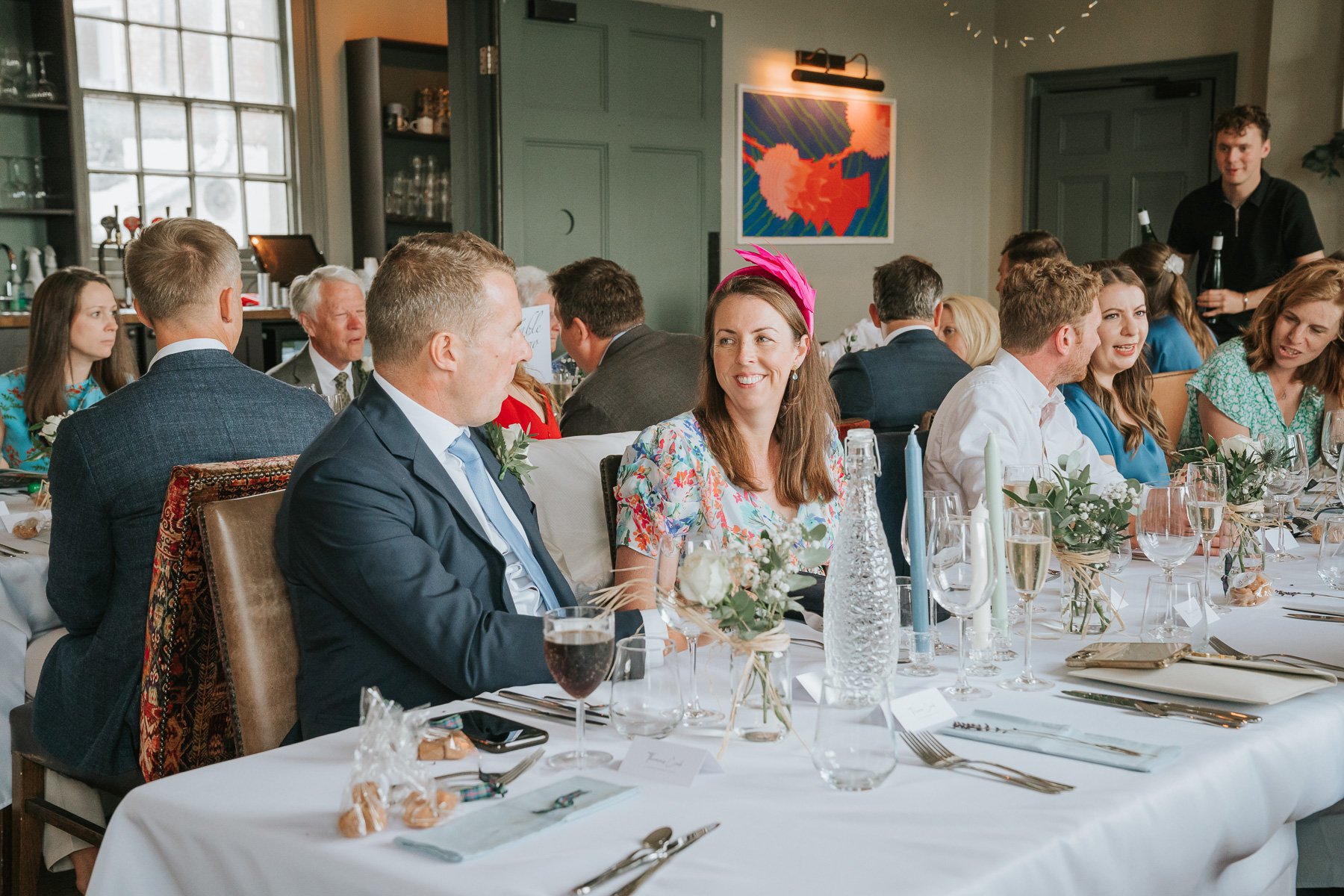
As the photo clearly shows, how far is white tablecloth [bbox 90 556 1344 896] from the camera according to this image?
1.09 meters

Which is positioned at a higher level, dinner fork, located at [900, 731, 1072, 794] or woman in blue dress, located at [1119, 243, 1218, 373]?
woman in blue dress, located at [1119, 243, 1218, 373]

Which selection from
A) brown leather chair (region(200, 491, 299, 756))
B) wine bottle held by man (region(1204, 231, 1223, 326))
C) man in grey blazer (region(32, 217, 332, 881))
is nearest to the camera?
brown leather chair (region(200, 491, 299, 756))

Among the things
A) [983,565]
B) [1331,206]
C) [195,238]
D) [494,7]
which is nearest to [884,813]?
[983,565]

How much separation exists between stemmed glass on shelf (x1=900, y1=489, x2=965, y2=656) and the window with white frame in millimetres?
6761

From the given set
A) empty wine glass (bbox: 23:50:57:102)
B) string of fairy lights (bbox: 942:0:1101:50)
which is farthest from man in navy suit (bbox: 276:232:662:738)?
string of fairy lights (bbox: 942:0:1101:50)

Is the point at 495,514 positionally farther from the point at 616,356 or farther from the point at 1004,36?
the point at 1004,36

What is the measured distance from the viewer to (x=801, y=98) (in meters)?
8.17

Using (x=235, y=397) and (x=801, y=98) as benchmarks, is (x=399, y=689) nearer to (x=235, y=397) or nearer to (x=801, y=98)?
(x=235, y=397)

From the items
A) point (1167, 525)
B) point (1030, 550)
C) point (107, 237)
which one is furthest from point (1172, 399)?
point (107, 237)

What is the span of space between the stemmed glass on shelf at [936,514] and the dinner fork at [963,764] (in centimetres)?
36

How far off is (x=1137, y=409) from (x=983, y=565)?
2313 mm

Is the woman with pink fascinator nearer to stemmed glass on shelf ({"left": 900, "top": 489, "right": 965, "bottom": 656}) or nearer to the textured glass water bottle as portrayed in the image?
stemmed glass on shelf ({"left": 900, "top": 489, "right": 965, "bottom": 656})

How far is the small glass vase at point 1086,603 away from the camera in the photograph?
1.92m

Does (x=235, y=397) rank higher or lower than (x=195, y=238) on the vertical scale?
lower
